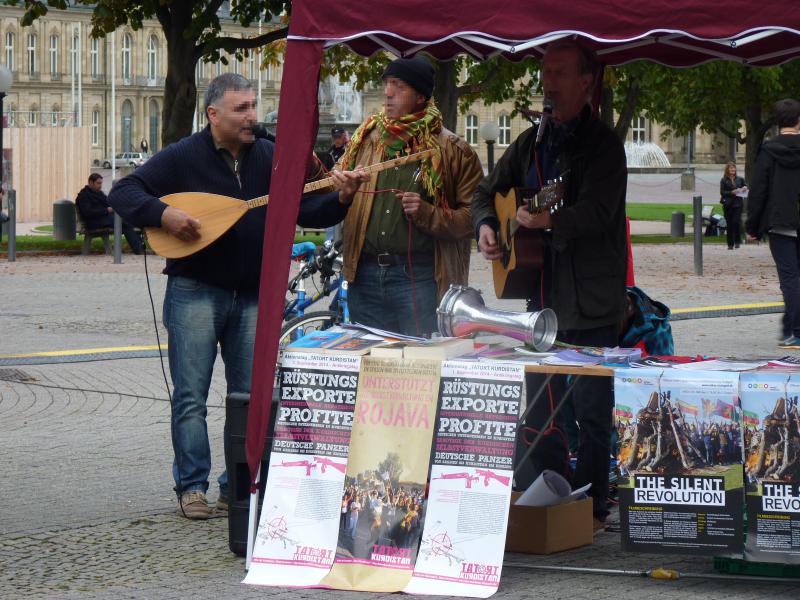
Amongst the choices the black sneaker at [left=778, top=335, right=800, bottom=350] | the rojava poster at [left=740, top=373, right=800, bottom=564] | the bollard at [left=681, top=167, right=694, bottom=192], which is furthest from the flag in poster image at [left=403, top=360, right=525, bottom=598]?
the bollard at [left=681, top=167, right=694, bottom=192]

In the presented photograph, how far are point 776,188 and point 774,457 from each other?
24.5 ft

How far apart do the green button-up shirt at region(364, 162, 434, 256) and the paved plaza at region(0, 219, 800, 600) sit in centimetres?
149

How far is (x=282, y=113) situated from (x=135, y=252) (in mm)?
20710

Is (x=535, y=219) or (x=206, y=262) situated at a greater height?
(x=535, y=219)

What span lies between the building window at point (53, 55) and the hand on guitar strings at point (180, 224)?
104 metres

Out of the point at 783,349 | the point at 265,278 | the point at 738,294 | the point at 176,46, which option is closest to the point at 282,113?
the point at 265,278

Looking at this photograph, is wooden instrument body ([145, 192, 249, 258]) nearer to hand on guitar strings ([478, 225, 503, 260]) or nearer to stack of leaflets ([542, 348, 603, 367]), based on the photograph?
hand on guitar strings ([478, 225, 503, 260])

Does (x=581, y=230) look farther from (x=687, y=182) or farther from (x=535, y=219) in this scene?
(x=687, y=182)

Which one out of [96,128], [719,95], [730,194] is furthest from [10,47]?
[730,194]

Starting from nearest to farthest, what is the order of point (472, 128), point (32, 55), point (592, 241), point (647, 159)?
point (592, 241)
point (647, 159)
point (472, 128)
point (32, 55)

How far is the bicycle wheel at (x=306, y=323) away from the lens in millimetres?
9742

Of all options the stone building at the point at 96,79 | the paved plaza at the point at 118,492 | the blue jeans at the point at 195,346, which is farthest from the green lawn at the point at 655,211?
the stone building at the point at 96,79

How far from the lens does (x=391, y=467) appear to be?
5.55m

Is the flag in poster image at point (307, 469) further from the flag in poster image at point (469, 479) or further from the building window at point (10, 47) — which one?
the building window at point (10, 47)
